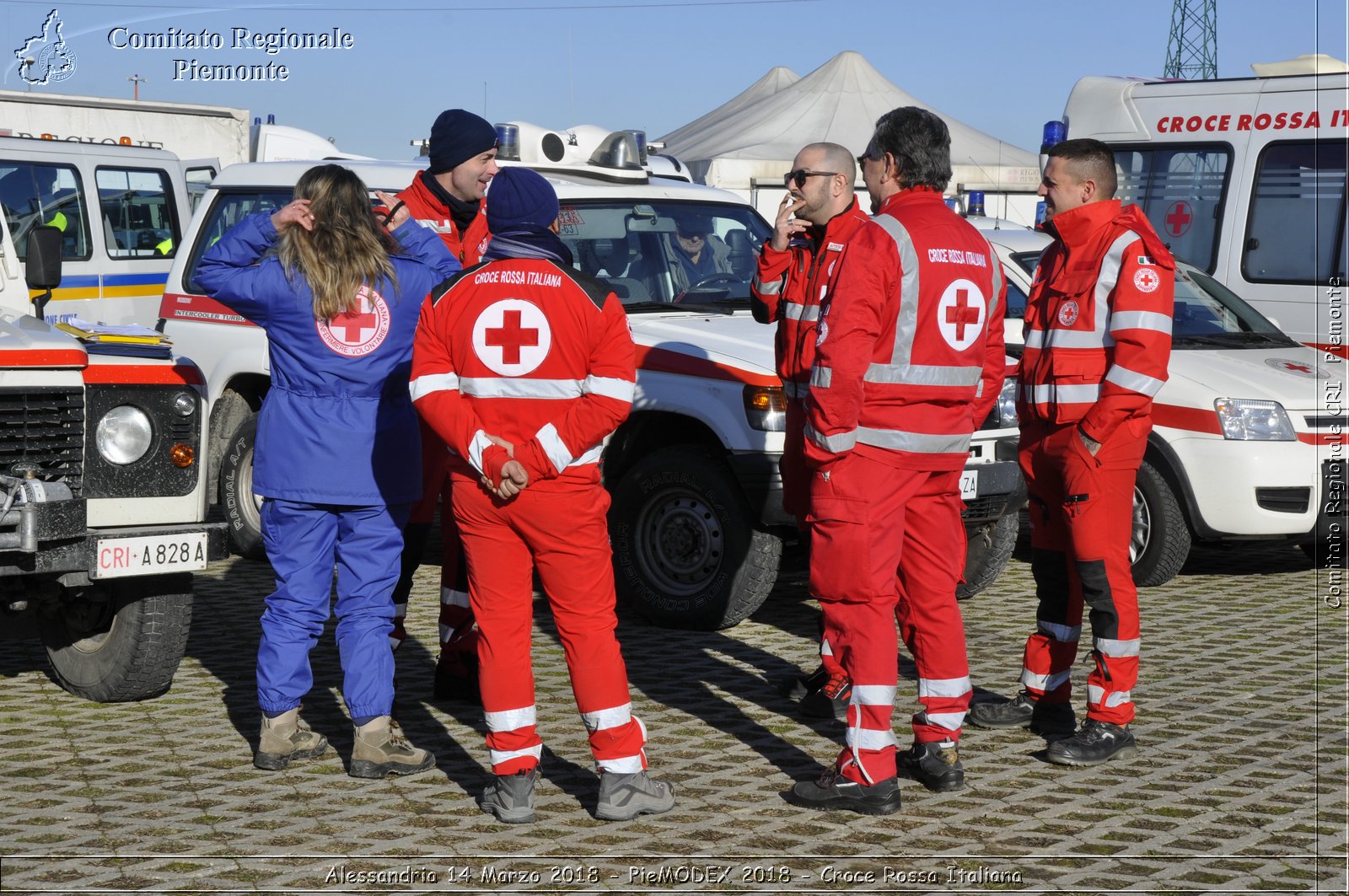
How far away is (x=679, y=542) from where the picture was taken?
746 cm

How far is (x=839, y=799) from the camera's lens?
4.91m

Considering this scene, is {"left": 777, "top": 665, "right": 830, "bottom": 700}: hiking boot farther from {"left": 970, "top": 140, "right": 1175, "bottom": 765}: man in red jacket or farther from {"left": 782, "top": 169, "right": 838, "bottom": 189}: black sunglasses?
{"left": 782, "top": 169, "right": 838, "bottom": 189}: black sunglasses

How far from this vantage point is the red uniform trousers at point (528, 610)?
4703 millimetres

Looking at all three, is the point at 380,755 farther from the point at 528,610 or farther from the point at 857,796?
the point at 857,796

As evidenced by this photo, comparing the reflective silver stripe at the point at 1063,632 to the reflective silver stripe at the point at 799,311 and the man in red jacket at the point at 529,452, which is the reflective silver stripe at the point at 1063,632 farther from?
the man in red jacket at the point at 529,452

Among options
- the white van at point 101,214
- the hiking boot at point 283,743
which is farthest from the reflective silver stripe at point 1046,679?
the white van at point 101,214

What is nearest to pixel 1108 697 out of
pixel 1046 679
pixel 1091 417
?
pixel 1046 679

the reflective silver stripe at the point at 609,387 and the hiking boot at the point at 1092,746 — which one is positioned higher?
the reflective silver stripe at the point at 609,387

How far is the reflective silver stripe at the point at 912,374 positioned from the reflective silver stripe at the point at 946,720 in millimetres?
1108

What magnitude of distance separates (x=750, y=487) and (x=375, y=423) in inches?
89.3

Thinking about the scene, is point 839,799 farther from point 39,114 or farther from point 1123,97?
point 39,114

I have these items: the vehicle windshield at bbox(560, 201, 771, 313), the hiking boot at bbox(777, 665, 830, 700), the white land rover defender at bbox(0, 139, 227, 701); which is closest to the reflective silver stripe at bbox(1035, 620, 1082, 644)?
the hiking boot at bbox(777, 665, 830, 700)

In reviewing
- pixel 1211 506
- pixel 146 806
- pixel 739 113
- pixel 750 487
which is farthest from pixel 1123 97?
pixel 739 113

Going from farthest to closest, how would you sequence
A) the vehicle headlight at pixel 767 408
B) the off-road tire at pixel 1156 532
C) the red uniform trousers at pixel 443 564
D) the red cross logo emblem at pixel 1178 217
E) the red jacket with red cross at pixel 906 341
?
the red cross logo emblem at pixel 1178 217, the off-road tire at pixel 1156 532, the vehicle headlight at pixel 767 408, the red uniform trousers at pixel 443 564, the red jacket with red cross at pixel 906 341
